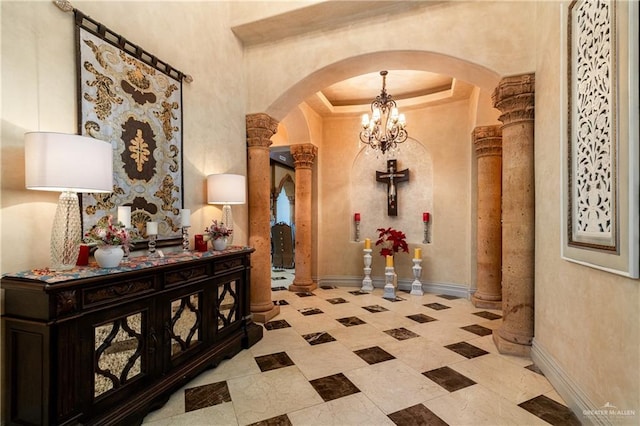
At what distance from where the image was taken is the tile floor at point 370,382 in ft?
5.70

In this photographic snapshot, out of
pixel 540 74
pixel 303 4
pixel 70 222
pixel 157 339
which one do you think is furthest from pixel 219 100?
pixel 540 74

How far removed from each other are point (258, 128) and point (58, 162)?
7.47 ft

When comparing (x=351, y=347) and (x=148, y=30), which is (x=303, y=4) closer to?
(x=148, y=30)

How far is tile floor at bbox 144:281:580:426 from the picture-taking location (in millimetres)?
1737

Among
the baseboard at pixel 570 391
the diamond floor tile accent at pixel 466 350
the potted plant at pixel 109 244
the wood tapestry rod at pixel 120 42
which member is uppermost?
the wood tapestry rod at pixel 120 42

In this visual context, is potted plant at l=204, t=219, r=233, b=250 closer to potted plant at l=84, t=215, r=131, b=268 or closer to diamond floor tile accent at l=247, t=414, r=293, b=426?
Result: potted plant at l=84, t=215, r=131, b=268

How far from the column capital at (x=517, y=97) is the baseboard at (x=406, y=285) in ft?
9.58

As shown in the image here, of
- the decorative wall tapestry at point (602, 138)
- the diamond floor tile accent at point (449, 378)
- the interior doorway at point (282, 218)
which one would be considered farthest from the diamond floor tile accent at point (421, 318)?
the interior doorway at point (282, 218)

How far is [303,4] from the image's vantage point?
9.35 ft

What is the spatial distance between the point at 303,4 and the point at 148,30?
148cm

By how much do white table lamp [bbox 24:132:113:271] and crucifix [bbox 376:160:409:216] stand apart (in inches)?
167

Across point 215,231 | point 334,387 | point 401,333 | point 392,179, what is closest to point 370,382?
point 334,387

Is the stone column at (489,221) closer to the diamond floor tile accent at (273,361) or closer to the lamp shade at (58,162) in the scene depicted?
the diamond floor tile accent at (273,361)

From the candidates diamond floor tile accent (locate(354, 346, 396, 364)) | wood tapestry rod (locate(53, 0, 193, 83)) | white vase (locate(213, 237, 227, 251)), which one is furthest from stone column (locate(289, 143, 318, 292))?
wood tapestry rod (locate(53, 0, 193, 83))
